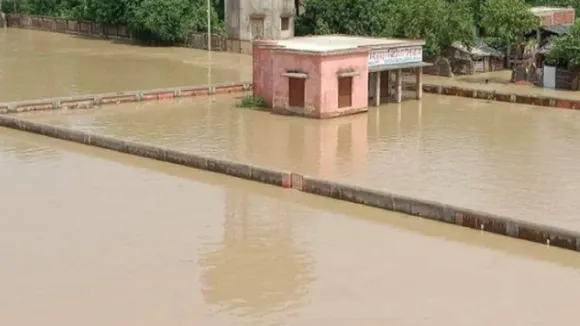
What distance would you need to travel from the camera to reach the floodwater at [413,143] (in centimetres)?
1650

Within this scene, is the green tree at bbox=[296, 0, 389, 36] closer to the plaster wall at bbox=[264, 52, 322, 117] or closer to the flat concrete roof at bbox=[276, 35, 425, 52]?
the flat concrete roof at bbox=[276, 35, 425, 52]

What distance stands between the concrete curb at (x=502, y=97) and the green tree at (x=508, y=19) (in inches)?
121

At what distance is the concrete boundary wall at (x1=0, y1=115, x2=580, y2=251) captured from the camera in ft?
45.2

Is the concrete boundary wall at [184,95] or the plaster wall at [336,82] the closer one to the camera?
the plaster wall at [336,82]

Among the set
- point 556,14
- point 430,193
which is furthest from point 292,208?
point 556,14

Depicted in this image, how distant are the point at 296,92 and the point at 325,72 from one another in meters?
1.18

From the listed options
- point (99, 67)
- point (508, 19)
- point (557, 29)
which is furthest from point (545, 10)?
point (99, 67)

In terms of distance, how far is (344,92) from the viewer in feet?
80.6

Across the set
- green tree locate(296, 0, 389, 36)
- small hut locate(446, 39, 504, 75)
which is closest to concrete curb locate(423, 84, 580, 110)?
small hut locate(446, 39, 504, 75)

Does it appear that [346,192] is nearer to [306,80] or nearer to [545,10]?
[306,80]

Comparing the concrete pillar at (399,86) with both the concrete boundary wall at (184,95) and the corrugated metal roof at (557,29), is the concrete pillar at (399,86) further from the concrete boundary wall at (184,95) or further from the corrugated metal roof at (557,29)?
the corrugated metal roof at (557,29)

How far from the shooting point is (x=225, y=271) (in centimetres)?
1278

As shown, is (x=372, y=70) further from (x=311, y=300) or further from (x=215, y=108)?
(x=311, y=300)

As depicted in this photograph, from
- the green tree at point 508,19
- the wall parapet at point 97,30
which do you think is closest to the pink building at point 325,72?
the green tree at point 508,19
